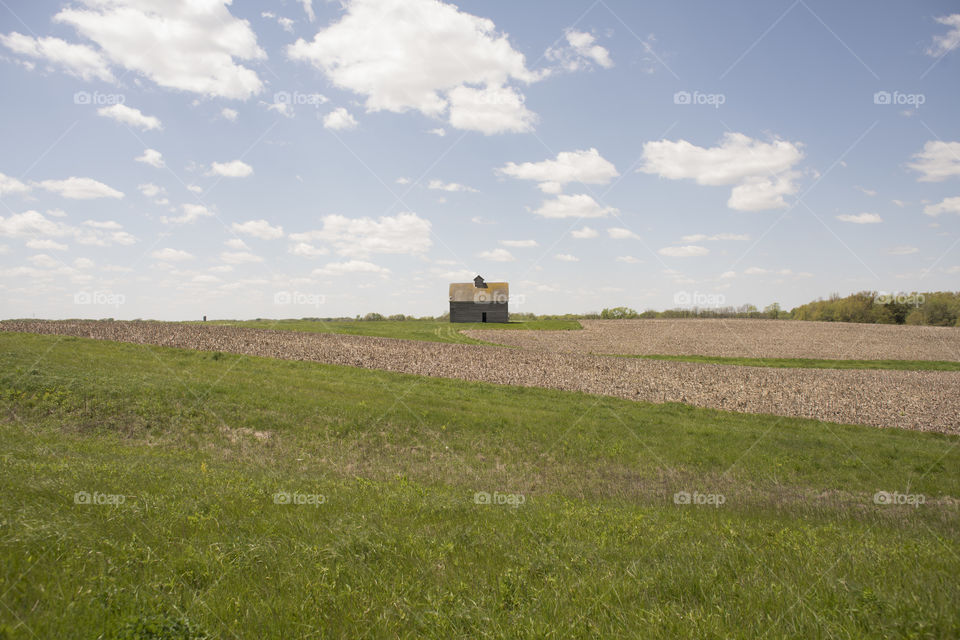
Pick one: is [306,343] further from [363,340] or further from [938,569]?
[938,569]

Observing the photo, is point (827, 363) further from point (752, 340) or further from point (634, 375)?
point (634, 375)

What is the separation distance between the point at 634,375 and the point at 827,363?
24.8 meters

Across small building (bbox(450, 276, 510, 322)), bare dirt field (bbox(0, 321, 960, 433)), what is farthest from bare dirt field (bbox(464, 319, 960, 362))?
small building (bbox(450, 276, 510, 322))

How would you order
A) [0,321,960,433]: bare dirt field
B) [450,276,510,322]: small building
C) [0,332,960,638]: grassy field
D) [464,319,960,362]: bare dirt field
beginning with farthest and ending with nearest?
1. [450,276,510,322]: small building
2. [464,319,960,362]: bare dirt field
3. [0,321,960,433]: bare dirt field
4. [0,332,960,638]: grassy field

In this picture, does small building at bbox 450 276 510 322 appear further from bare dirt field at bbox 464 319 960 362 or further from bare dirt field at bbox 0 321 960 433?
bare dirt field at bbox 0 321 960 433

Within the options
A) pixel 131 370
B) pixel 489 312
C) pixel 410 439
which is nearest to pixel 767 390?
pixel 410 439

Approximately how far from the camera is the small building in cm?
8388

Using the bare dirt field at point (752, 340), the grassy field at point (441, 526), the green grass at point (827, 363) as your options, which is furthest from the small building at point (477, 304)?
the grassy field at point (441, 526)

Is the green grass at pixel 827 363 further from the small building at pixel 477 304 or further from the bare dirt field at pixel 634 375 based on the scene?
the small building at pixel 477 304

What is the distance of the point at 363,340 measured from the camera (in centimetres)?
4412

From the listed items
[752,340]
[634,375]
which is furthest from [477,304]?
[634,375]

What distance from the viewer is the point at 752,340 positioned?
60.6 metres

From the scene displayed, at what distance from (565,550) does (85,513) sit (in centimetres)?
681

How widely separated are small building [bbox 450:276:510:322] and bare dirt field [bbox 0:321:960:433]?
130 ft
